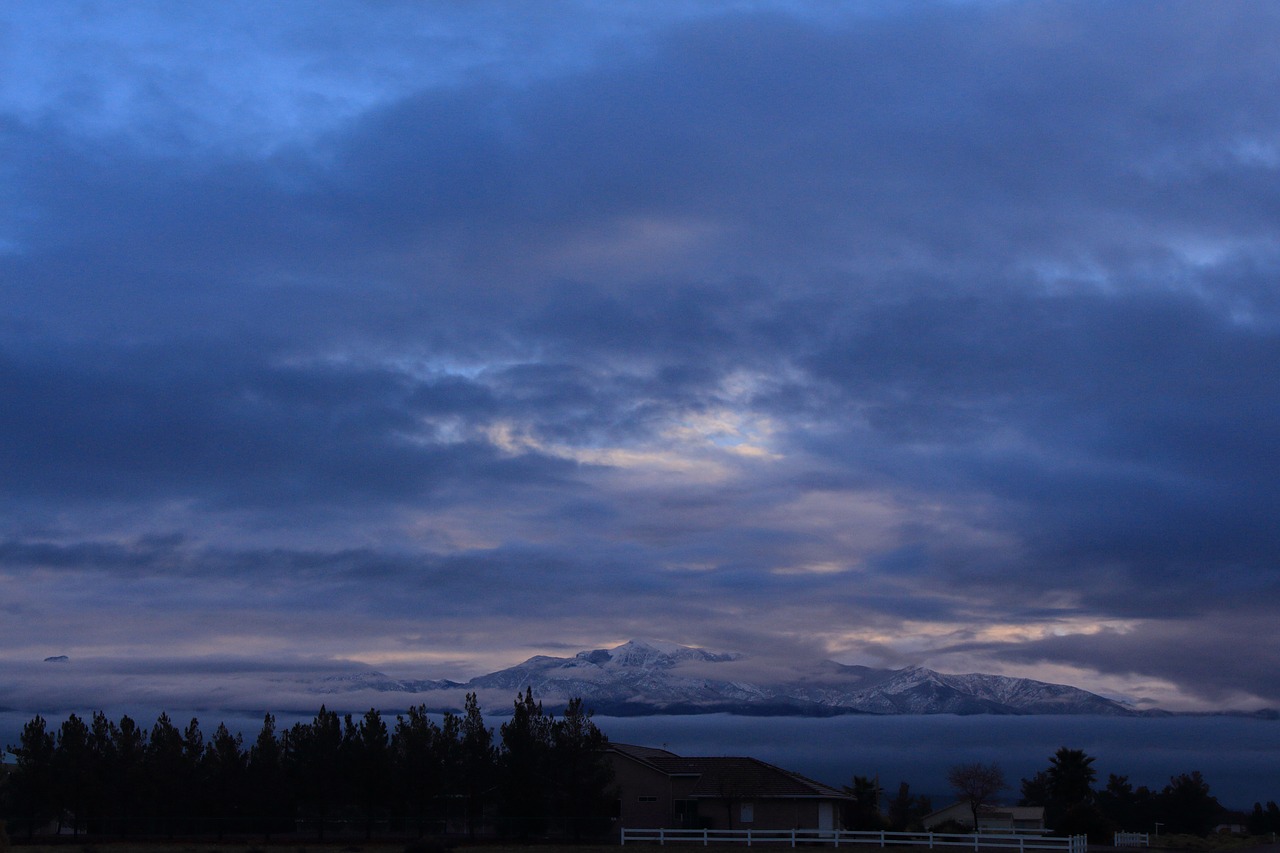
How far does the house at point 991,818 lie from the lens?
96.1 meters

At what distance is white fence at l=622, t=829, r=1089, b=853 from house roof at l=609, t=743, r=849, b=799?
5.40m

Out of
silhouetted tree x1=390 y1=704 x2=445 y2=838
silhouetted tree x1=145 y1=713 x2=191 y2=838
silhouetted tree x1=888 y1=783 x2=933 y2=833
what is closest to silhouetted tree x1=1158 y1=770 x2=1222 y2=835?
silhouetted tree x1=888 y1=783 x2=933 y2=833

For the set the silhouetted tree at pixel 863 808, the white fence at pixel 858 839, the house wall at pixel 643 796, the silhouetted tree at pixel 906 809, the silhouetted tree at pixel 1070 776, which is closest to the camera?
the white fence at pixel 858 839

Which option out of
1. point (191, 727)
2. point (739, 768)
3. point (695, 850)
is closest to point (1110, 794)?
point (739, 768)

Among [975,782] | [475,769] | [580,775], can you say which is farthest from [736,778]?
[975,782]

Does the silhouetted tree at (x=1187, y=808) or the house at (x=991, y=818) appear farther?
the silhouetted tree at (x=1187, y=808)

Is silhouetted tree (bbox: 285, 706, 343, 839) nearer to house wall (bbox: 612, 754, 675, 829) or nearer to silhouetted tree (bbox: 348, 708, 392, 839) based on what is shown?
silhouetted tree (bbox: 348, 708, 392, 839)

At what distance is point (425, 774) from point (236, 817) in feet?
34.0

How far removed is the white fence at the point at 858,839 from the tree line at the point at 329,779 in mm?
4690

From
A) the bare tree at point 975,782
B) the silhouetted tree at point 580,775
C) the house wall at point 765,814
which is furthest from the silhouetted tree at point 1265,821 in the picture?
the silhouetted tree at point 580,775

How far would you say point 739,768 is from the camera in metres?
71.8

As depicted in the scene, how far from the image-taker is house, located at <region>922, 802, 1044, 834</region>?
9612 cm

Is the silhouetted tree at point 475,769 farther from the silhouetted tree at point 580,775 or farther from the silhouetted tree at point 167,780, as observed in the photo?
the silhouetted tree at point 167,780

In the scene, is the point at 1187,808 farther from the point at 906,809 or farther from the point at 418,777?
the point at 418,777
